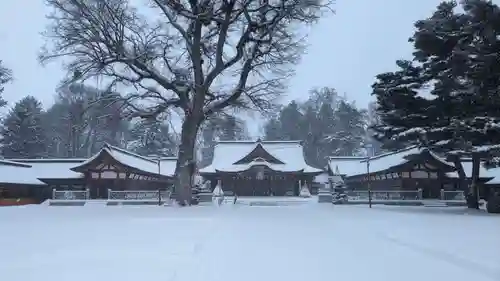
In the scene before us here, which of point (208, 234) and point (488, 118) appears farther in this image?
point (488, 118)

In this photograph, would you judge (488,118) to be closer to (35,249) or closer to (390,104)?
(390,104)

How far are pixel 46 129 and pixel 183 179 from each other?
46327 millimetres

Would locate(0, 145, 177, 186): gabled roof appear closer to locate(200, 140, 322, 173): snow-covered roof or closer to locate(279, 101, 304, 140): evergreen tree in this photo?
locate(200, 140, 322, 173): snow-covered roof

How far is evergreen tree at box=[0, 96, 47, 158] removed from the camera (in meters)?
52.0

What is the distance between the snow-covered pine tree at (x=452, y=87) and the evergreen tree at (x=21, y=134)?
44.5m

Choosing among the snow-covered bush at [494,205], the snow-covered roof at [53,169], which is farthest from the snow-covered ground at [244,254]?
the snow-covered roof at [53,169]

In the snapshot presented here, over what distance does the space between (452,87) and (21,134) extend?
5010 centimetres

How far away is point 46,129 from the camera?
5922 cm

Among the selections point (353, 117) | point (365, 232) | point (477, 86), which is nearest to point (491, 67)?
point (477, 86)

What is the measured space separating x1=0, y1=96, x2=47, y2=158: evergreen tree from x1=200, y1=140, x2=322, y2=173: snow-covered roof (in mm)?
23081

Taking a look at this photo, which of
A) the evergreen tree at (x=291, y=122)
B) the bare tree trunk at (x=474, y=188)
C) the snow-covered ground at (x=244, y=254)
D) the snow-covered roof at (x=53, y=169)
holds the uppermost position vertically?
the evergreen tree at (x=291, y=122)

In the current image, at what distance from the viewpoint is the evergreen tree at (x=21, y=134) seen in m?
52.0

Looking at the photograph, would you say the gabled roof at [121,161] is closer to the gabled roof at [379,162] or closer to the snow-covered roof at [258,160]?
the snow-covered roof at [258,160]

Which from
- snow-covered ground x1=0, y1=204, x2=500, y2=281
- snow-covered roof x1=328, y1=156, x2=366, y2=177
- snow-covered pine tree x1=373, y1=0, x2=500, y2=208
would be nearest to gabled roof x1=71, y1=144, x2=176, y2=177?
snow-covered roof x1=328, y1=156, x2=366, y2=177
